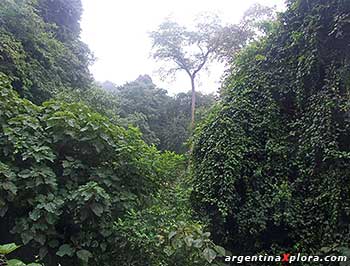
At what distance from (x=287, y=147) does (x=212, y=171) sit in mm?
960

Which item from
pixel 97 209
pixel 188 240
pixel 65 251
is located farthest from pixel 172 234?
pixel 65 251

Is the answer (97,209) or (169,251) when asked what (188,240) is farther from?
(97,209)

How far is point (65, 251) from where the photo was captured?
275 cm

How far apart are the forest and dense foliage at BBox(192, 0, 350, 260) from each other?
14mm

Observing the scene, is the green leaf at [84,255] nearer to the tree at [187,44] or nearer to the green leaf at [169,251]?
the green leaf at [169,251]

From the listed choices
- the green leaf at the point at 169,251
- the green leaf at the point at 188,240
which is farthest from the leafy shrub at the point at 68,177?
the green leaf at the point at 188,240

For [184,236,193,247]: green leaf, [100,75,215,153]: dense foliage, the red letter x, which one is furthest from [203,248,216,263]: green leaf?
[100,75,215,153]: dense foliage

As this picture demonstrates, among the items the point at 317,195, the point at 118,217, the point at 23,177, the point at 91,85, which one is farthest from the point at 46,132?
the point at 91,85

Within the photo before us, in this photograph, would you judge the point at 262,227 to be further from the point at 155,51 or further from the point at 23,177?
the point at 155,51

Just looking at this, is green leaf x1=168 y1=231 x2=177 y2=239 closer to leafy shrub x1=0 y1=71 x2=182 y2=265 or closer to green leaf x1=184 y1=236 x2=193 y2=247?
green leaf x1=184 y1=236 x2=193 y2=247

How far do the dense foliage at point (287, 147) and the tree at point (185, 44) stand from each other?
11.1 m

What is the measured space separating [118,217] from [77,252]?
0.49m

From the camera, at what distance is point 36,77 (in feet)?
20.1

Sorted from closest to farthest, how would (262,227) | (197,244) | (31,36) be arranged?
(197,244)
(262,227)
(31,36)
